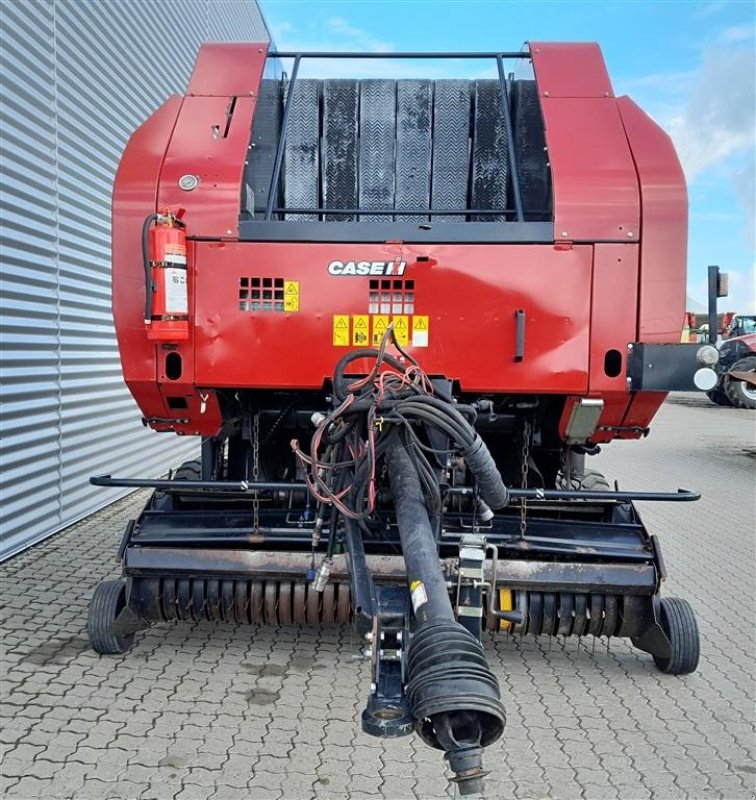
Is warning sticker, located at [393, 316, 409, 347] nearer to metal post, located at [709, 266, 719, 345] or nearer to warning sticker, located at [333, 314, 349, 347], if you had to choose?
warning sticker, located at [333, 314, 349, 347]

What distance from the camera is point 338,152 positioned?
412 cm

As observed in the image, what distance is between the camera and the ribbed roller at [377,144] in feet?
13.5

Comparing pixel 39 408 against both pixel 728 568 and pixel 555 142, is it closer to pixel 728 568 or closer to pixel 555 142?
pixel 555 142

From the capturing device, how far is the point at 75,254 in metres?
5.92

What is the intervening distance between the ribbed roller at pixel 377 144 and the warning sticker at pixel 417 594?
8.33 ft

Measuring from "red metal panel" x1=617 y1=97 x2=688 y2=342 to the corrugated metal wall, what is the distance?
156 inches

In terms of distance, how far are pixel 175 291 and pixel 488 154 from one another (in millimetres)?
2013

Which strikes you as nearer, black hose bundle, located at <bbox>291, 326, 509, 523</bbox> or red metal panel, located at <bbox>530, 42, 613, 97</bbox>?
black hose bundle, located at <bbox>291, 326, 509, 523</bbox>

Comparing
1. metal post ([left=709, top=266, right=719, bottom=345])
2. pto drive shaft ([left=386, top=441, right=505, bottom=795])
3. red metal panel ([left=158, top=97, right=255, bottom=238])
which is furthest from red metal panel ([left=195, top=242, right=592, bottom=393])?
pto drive shaft ([left=386, top=441, right=505, bottom=795])

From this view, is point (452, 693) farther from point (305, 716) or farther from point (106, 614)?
point (106, 614)

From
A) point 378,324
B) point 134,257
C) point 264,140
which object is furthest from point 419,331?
point 264,140

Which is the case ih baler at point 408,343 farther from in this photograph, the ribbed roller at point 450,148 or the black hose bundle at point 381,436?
the ribbed roller at point 450,148

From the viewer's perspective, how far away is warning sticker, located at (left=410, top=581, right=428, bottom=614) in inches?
78.5

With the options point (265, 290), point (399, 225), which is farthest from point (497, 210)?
point (265, 290)
